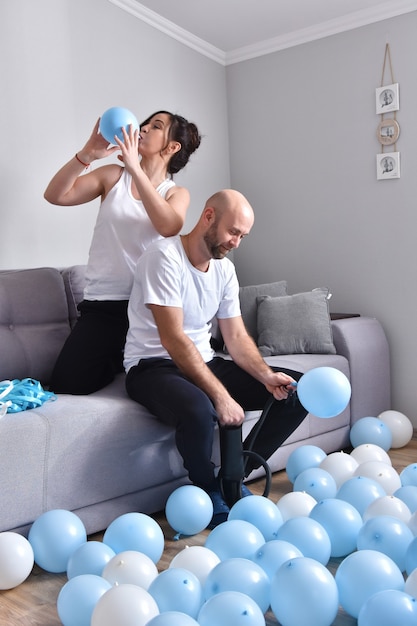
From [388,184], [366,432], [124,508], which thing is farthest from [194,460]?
[388,184]

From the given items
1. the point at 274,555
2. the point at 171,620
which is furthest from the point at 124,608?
the point at 274,555

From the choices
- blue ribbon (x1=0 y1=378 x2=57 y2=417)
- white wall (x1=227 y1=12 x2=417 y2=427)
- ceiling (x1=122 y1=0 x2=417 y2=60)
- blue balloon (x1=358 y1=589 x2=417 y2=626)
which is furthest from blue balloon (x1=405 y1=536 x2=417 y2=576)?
ceiling (x1=122 y1=0 x2=417 y2=60)

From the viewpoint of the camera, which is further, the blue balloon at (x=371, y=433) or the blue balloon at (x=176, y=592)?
the blue balloon at (x=371, y=433)

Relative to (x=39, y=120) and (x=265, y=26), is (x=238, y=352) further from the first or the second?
(x=265, y=26)

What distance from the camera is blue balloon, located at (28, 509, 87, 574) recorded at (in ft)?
5.91

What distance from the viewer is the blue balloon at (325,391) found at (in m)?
1.98

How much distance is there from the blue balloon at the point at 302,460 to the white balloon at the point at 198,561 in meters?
0.85

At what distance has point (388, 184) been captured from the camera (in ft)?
11.6

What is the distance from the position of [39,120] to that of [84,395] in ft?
4.62

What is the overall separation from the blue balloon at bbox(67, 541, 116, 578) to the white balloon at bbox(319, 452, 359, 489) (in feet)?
2.99

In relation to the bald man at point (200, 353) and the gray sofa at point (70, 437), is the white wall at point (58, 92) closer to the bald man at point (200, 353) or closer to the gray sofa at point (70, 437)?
the gray sofa at point (70, 437)

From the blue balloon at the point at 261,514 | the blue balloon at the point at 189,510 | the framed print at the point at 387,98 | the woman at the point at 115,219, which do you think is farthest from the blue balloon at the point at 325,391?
the framed print at the point at 387,98

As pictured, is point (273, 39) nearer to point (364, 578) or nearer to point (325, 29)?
point (325, 29)

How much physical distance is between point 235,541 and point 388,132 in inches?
98.2
